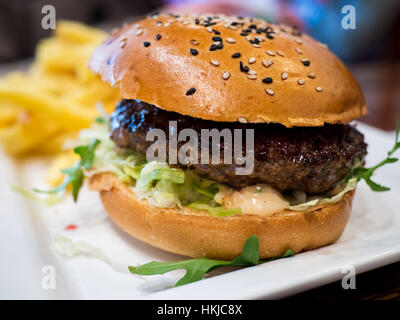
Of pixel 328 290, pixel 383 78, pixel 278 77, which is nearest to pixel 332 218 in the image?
pixel 328 290

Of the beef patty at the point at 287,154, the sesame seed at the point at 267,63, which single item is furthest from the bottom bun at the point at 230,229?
the sesame seed at the point at 267,63

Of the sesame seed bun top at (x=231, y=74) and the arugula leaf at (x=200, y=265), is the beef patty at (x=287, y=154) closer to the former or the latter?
the sesame seed bun top at (x=231, y=74)

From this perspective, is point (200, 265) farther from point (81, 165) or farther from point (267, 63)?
point (81, 165)

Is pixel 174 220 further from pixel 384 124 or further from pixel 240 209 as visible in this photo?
pixel 384 124

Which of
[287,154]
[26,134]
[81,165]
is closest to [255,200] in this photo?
[287,154]

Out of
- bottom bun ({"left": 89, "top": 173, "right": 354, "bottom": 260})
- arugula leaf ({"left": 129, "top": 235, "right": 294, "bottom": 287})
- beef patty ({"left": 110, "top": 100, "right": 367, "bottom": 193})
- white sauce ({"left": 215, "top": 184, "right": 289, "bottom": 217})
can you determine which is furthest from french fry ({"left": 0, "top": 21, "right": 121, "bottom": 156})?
arugula leaf ({"left": 129, "top": 235, "right": 294, "bottom": 287})
